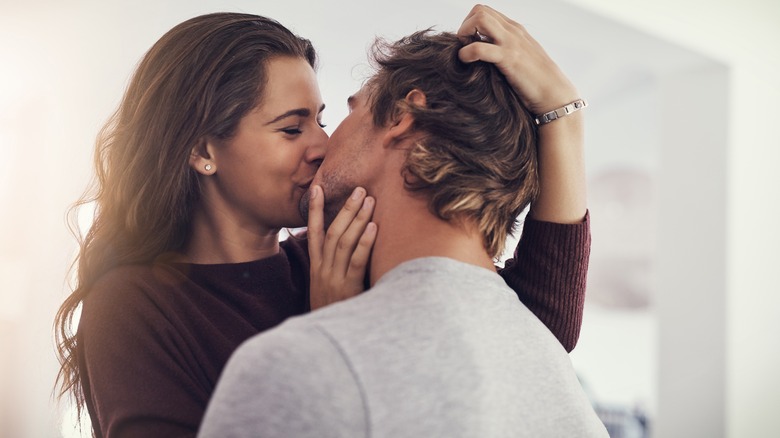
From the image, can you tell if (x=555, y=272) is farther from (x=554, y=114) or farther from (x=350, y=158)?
(x=350, y=158)

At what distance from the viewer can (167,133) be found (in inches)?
54.2

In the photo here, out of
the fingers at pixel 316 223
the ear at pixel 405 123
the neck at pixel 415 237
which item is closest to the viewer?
the neck at pixel 415 237

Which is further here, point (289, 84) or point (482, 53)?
point (289, 84)

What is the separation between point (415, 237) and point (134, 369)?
48 centimetres

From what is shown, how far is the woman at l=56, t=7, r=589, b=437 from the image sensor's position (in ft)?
4.11

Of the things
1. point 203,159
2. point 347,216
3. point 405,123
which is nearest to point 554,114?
point 405,123

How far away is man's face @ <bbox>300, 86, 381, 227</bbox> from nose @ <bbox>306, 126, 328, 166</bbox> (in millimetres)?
88

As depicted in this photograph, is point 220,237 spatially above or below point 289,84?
below

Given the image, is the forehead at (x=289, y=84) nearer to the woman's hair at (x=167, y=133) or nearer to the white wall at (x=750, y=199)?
the woman's hair at (x=167, y=133)

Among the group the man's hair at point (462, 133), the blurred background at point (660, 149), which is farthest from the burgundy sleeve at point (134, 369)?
the blurred background at point (660, 149)

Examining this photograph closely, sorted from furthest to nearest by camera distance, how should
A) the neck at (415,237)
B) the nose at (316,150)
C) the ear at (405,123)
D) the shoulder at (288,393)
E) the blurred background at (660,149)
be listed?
1. the blurred background at (660,149)
2. the nose at (316,150)
3. the ear at (405,123)
4. the neck at (415,237)
5. the shoulder at (288,393)

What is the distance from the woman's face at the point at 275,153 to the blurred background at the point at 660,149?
59.6 inches

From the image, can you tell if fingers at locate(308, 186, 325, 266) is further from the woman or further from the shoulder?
the shoulder

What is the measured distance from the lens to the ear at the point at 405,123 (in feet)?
3.65
